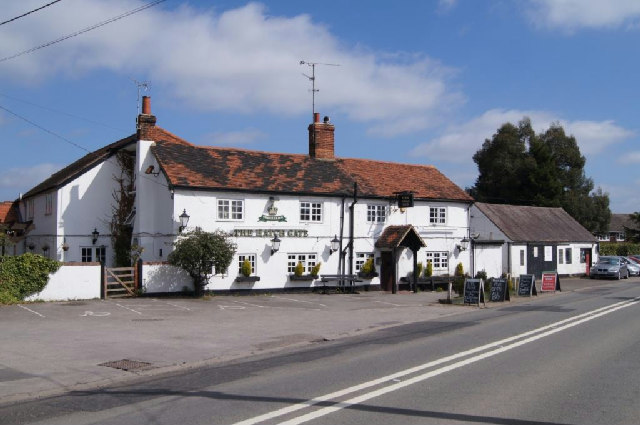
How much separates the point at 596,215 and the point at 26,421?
72557 millimetres

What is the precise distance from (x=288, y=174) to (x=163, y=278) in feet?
27.2

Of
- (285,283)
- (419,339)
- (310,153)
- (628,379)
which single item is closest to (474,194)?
(310,153)

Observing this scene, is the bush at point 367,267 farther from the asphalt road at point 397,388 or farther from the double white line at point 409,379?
the asphalt road at point 397,388

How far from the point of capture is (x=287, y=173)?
31531 millimetres

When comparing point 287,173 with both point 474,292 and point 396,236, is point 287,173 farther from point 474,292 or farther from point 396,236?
point 474,292

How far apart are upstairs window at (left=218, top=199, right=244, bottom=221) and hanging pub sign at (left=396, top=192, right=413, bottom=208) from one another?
27.5ft

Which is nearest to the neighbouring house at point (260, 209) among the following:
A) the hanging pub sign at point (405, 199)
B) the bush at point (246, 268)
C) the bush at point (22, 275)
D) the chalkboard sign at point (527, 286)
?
the hanging pub sign at point (405, 199)

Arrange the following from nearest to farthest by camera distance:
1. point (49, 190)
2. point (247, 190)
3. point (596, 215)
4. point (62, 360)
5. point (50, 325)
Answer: point (62, 360) → point (50, 325) → point (247, 190) → point (49, 190) → point (596, 215)

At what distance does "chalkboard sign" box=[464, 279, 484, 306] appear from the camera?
80.9 feet

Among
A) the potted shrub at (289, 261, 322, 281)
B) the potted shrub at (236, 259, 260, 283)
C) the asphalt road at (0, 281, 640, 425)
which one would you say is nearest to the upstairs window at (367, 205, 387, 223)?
the potted shrub at (289, 261, 322, 281)

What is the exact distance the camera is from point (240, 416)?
7.59 meters

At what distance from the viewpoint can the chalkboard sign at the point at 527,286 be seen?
2858cm

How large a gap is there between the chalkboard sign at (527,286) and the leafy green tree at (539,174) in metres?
40.0

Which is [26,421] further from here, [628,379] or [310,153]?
[310,153]
